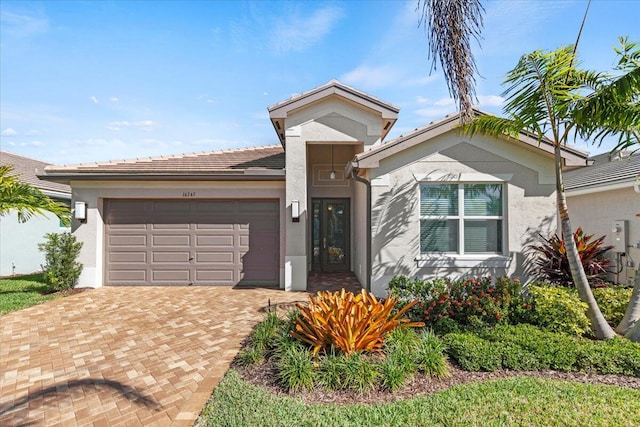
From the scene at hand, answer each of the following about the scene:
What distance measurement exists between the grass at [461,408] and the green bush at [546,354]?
1.58 ft

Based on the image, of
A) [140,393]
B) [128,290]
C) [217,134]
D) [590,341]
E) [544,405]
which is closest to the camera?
[544,405]

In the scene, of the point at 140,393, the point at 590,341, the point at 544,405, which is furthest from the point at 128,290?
the point at 590,341

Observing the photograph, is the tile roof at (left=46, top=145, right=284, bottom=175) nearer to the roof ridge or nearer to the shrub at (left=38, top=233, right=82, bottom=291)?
the roof ridge

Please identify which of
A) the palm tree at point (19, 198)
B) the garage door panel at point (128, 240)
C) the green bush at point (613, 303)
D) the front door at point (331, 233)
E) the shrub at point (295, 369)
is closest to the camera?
the shrub at point (295, 369)

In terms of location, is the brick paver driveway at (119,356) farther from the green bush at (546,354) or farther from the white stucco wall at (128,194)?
the green bush at (546,354)

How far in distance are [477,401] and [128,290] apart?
10414 mm

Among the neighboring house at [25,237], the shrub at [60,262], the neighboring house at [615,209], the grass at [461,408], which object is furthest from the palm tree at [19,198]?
the neighboring house at [615,209]

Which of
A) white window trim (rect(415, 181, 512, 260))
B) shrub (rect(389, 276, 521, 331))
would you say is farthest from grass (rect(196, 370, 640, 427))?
white window trim (rect(415, 181, 512, 260))

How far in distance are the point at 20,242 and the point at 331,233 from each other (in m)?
14.3

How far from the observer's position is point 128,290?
10.0 metres

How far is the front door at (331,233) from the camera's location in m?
12.9

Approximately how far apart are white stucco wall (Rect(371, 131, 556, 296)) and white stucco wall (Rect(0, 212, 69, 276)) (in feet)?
47.1

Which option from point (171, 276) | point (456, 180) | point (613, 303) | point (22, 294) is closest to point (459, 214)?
point (456, 180)

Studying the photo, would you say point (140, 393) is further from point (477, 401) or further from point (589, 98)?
point (589, 98)
